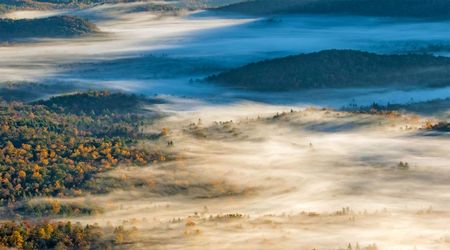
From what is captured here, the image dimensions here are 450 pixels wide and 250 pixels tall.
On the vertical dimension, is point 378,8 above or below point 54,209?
above

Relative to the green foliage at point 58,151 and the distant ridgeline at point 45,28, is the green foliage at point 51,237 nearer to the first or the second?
the green foliage at point 58,151

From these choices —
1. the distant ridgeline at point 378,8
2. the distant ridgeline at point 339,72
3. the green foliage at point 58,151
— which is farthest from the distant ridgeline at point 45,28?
the green foliage at point 58,151

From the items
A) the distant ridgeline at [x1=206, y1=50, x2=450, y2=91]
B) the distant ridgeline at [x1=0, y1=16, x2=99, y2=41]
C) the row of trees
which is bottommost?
the distant ridgeline at [x1=206, y1=50, x2=450, y2=91]

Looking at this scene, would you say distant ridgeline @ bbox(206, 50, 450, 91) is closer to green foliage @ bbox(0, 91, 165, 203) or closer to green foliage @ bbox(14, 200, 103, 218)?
green foliage @ bbox(0, 91, 165, 203)

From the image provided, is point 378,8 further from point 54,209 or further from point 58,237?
point 58,237

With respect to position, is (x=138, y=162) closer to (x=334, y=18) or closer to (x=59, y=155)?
(x=59, y=155)

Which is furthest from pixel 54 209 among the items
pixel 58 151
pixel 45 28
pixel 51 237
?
pixel 45 28

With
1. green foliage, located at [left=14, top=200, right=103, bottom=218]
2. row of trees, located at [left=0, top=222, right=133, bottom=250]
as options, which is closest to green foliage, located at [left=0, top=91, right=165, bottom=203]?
green foliage, located at [left=14, top=200, right=103, bottom=218]
